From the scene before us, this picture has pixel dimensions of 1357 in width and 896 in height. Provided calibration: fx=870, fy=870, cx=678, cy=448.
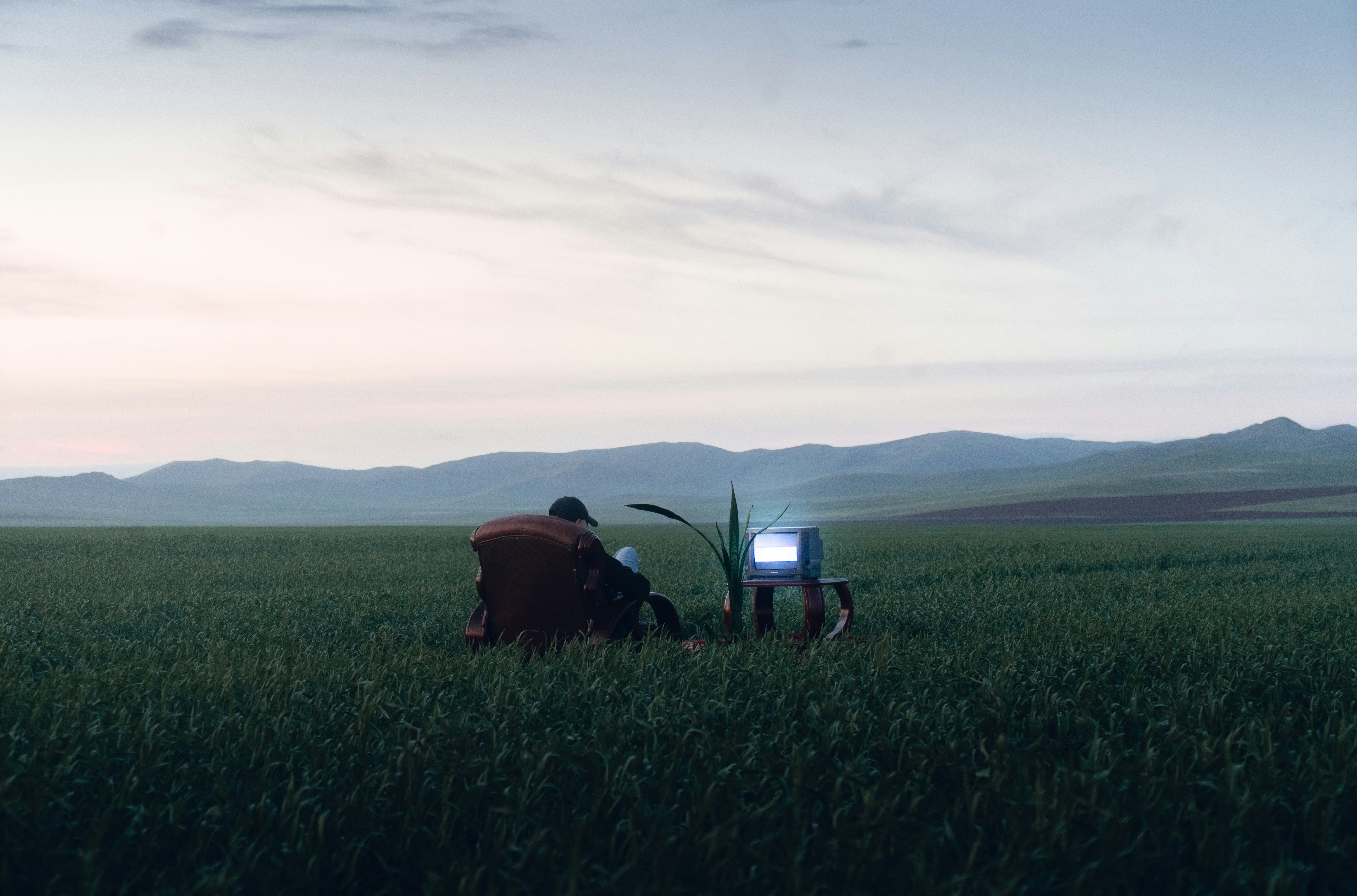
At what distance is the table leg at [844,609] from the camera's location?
30.0 ft

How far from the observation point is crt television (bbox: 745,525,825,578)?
8695mm

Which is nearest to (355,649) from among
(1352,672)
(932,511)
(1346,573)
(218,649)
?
(218,649)

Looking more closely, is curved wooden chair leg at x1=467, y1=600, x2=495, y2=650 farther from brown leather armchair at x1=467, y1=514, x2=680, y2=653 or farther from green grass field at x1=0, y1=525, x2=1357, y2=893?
green grass field at x1=0, y1=525, x2=1357, y2=893

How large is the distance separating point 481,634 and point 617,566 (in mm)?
1381

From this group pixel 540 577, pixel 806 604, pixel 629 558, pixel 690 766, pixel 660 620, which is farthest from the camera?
pixel 806 604

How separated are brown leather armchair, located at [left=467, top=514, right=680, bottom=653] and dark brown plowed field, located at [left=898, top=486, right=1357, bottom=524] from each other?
63285 mm

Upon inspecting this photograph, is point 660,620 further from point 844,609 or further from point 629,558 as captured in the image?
point 844,609

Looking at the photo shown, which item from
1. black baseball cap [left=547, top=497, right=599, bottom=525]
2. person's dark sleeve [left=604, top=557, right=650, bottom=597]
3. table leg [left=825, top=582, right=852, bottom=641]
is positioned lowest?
table leg [left=825, top=582, right=852, bottom=641]

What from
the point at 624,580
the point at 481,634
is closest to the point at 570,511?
the point at 624,580

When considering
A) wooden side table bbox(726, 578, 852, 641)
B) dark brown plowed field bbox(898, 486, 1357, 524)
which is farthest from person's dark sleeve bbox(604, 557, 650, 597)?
dark brown plowed field bbox(898, 486, 1357, 524)

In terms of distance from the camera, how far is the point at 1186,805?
3885mm

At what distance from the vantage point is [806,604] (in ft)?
28.2

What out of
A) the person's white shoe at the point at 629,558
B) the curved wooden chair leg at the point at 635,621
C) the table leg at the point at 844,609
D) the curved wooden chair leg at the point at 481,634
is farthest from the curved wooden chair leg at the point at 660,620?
the table leg at the point at 844,609

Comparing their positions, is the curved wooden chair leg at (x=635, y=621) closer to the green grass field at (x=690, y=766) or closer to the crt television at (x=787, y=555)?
the green grass field at (x=690, y=766)
